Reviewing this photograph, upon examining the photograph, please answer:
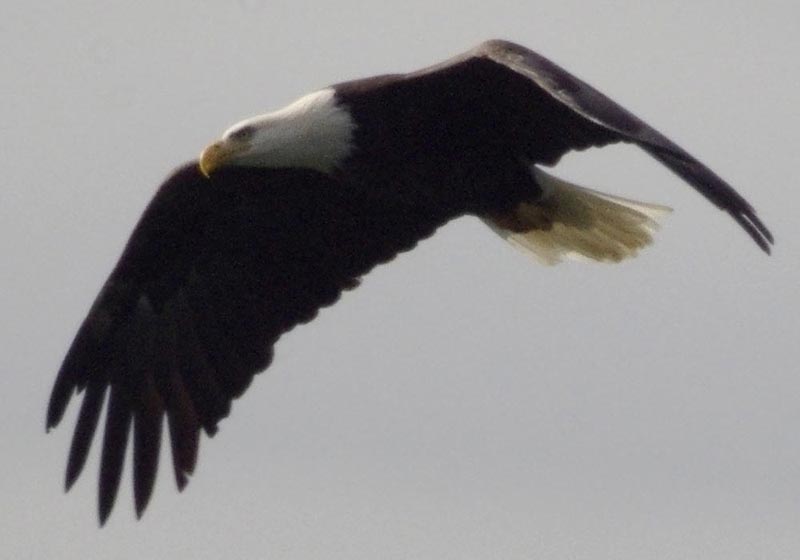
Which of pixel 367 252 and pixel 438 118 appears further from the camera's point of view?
pixel 367 252

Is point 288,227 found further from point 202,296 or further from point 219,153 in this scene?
point 219,153

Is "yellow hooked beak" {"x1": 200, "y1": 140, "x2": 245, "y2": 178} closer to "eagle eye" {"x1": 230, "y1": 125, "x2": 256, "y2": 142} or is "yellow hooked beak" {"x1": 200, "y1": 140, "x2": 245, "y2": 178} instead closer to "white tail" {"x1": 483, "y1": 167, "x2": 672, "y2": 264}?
"eagle eye" {"x1": 230, "y1": 125, "x2": 256, "y2": 142}

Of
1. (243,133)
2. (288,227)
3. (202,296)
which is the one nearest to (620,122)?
(243,133)

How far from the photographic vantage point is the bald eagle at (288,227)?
1013cm

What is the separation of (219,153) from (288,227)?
76 cm

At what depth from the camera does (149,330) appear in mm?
11367

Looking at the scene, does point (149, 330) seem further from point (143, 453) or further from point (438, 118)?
point (438, 118)

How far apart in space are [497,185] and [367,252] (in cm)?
94

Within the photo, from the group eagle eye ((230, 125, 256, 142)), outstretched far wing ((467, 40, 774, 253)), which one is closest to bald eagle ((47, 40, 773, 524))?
eagle eye ((230, 125, 256, 142))

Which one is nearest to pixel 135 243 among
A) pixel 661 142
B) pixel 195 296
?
pixel 195 296

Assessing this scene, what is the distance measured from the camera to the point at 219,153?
10.5 m

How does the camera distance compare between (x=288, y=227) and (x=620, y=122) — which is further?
(x=288, y=227)

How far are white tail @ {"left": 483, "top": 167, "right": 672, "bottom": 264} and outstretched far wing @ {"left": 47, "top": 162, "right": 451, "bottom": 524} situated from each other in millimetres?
413

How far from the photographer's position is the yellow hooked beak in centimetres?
1053
